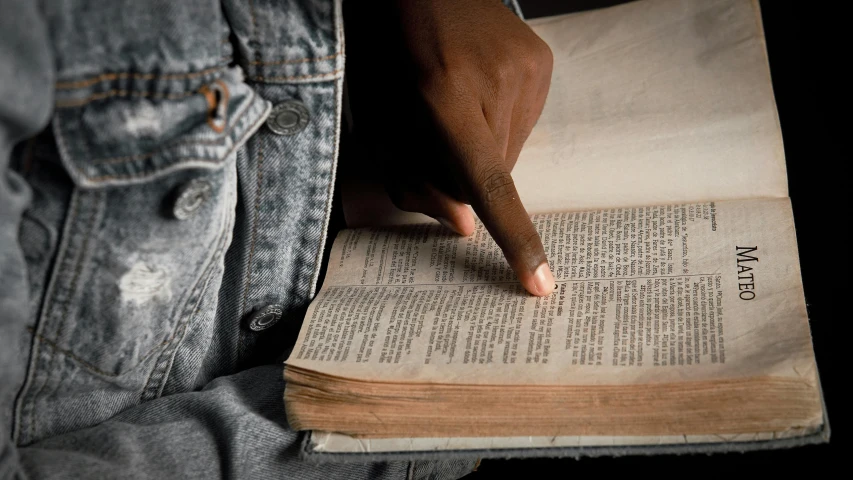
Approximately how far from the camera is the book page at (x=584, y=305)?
0.54 meters

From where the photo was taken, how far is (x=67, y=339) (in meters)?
0.53

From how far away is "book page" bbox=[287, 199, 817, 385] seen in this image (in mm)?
536

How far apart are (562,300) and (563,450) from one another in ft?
0.42

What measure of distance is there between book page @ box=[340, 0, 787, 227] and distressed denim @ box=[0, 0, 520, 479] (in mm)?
166

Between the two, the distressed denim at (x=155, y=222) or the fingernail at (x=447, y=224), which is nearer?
the distressed denim at (x=155, y=222)

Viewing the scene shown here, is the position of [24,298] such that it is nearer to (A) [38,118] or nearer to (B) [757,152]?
(A) [38,118]

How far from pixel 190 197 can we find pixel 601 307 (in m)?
0.31

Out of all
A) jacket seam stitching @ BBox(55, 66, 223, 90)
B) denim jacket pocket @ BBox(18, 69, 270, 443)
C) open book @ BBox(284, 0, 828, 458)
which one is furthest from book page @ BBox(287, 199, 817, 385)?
jacket seam stitching @ BBox(55, 66, 223, 90)

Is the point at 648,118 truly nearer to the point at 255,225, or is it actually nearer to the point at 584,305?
the point at 584,305

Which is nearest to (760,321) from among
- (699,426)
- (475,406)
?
(699,426)

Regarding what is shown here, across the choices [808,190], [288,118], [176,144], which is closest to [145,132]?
[176,144]

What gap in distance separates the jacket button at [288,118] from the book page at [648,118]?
7.0 inches

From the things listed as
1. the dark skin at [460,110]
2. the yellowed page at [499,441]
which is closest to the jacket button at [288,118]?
the dark skin at [460,110]

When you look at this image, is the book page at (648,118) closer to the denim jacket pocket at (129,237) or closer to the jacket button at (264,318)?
the jacket button at (264,318)
